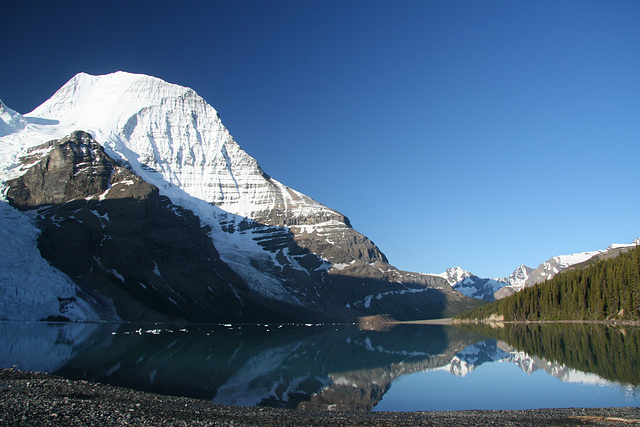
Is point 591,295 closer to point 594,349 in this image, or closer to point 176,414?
point 594,349

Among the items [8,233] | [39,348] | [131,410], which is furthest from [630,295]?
[8,233]

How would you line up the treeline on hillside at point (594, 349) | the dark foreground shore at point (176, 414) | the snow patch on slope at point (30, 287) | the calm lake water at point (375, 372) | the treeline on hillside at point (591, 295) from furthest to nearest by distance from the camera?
the snow patch on slope at point (30, 287)
the treeline on hillside at point (591, 295)
the treeline on hillside at point (594, 349)
the calm lake water at point (375, 372)
the dark foreground shore at point (176, 414)

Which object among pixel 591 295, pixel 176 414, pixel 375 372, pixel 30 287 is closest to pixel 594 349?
pixel 375 372

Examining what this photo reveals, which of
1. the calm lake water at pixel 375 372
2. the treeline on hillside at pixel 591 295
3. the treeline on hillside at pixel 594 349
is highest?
the treeline on hillside at pixel 591 295

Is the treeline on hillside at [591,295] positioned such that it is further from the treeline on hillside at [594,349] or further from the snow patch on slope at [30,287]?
the snow patch on slope at [30,287]

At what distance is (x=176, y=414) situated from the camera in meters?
29.1

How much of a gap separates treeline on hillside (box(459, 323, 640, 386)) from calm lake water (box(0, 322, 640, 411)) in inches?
5.8

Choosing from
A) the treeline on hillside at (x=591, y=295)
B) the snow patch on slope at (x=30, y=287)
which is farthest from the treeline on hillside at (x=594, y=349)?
the snow patch on slope at (x=30, y=287)

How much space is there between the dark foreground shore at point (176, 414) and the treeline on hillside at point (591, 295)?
6986 centimetres

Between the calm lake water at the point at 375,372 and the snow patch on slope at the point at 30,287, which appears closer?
the calm lake water at the point at 375,372

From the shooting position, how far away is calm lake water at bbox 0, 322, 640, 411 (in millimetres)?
40406

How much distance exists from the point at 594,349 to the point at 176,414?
53.5 meters

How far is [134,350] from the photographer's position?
7256 cm

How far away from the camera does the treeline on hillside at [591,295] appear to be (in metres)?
90.4
